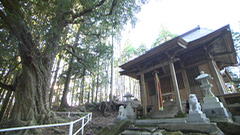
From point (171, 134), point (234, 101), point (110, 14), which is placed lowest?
point (171, 134)

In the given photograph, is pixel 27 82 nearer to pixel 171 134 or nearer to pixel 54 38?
pixel 54 38

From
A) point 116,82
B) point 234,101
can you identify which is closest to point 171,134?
point 234,101

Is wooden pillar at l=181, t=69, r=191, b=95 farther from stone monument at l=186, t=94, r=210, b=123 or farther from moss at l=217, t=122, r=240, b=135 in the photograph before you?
moss at l=217, t=122, r=240, b=135

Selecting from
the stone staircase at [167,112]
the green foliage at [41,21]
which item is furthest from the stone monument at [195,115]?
the green foliage at [41,21]

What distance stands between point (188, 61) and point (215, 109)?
3559 mm

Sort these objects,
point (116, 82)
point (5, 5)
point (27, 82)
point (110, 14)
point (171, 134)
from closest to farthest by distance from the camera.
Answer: point (171, 134), point (5, 5), point (27, 82), point (110, 14), point (116, 82)

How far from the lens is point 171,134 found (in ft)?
10.9

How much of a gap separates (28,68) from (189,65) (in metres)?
8.50

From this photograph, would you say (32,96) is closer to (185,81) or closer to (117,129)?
(117,129)

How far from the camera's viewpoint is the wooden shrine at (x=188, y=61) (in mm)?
5516

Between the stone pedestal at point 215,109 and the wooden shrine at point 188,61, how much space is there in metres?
1.00

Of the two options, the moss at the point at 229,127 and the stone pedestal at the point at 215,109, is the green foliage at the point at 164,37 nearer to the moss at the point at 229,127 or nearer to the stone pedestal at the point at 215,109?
the stone pedestal at the point at 215,109

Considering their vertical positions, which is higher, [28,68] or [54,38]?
[54,38]

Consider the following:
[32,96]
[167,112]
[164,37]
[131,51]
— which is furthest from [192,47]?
[131,51]
